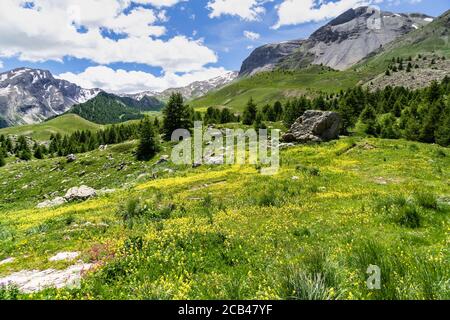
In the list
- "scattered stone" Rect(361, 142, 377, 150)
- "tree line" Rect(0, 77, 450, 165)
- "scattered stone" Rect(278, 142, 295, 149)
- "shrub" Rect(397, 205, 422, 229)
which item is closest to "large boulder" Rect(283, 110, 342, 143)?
"scattered stone" Rect(278, 142, 295, 149)

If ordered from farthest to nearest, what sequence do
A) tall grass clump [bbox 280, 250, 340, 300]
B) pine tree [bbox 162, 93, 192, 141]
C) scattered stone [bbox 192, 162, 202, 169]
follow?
pine tree [bbox 162, 93, 192, 141] < scattered stone [bbox 192, 162, 202, 169] < tall grass clump [bbox 280, 250, 340, 300]

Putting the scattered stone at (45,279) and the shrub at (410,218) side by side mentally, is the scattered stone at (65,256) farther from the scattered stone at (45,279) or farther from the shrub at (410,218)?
the shrub at (410,218)

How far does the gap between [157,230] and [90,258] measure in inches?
133

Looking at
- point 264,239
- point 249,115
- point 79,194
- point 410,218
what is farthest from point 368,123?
point 264,239

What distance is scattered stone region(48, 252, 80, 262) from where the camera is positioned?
→ 510 inches

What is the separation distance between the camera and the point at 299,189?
23.5 meters

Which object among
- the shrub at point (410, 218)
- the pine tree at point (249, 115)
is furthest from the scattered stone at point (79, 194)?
the pine tree at point (249, 115)

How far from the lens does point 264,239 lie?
1264cm

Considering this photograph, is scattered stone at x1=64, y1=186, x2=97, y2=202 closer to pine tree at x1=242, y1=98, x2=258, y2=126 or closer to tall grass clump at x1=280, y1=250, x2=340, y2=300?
tall grass clump at x1=280, y1=250, x2=340, y2=300

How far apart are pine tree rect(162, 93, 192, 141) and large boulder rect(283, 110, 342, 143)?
2398cm

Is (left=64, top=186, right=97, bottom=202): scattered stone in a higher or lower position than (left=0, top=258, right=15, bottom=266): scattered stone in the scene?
lower
